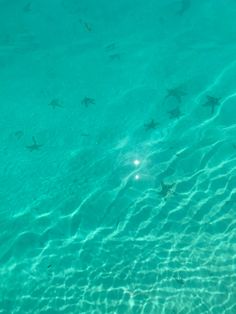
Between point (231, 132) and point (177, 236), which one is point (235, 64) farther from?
point (177, 236)

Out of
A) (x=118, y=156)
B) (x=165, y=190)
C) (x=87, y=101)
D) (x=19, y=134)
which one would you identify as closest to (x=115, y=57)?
(x=87, y=101)

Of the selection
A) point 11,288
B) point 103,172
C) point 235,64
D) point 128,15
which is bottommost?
point 11,288

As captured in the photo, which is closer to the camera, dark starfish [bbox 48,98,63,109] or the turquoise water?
the turquoise water

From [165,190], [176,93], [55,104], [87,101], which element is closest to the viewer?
[165,190]

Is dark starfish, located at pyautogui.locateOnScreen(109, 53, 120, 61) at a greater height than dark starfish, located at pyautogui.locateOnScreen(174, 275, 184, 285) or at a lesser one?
greater

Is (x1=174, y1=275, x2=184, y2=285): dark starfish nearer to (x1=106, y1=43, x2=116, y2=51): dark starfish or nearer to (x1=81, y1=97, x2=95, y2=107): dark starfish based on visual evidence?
(x1=81, y1=97, x2=95, y2=107): dark starfish

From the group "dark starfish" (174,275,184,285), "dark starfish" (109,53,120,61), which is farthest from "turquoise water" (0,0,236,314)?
"dark starfish" (109,53,120,61)

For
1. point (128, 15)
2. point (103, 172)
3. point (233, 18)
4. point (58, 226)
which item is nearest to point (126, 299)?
point (58, 226)

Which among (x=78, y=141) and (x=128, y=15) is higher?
(x=128, y=15)

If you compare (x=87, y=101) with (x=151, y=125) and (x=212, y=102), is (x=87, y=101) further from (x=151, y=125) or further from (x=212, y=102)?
(x=212, y=102)
